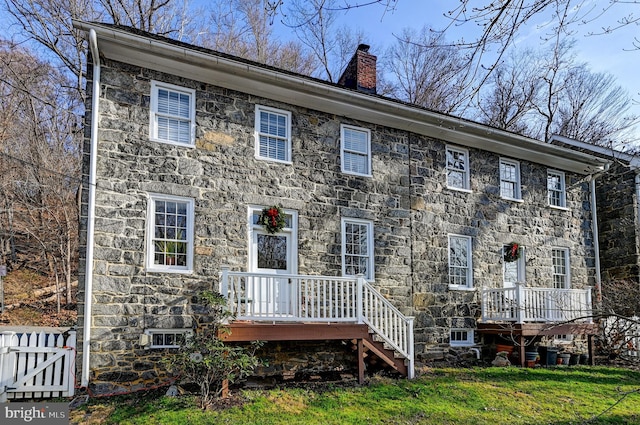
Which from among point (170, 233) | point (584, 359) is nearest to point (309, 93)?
point (170, 233)

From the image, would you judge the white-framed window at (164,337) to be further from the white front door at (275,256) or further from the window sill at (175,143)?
the window sill at (175,143)

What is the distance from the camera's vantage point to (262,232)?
9844mm

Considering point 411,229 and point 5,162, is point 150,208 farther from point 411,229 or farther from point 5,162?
point 5,162

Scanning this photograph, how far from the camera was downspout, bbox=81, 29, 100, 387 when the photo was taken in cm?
798

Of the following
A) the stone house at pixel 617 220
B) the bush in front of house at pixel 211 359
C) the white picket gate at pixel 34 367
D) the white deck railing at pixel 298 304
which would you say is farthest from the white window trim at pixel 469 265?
the white picket gate at pixel 34 367

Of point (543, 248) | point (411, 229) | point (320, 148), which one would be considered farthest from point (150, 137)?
point (543, 248)

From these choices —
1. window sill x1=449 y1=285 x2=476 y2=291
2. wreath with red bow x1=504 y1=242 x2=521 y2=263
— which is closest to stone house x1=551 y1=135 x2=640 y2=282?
wreath with red bow x1=504 y1=242 x2=521 y2=263

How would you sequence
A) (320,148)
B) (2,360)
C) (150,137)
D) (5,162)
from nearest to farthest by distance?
1. (2,360)
2. (150,137)
3. (320,148)
4. (5,162)

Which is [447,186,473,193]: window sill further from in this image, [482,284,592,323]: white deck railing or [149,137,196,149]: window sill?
[149,137,196,149]: window sill

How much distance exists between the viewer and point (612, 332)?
13.4 meters

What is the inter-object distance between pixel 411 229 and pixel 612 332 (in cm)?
667

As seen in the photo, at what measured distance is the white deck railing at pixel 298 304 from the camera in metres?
8.32

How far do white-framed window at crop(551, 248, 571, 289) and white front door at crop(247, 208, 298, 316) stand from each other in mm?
8243

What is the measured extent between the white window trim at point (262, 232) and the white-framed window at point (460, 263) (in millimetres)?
4347
